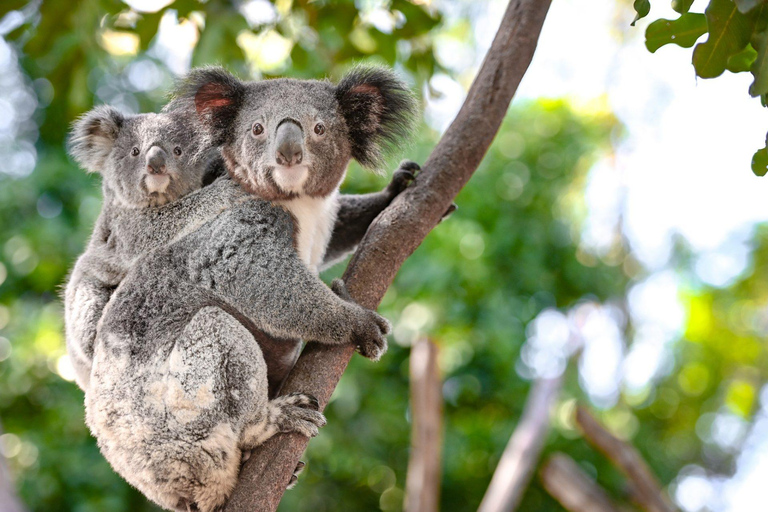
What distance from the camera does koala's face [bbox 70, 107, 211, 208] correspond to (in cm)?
319

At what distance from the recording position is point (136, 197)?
10.5 ft

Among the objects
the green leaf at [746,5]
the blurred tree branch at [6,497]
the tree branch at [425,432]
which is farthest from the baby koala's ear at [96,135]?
the tree branch at [425,432]

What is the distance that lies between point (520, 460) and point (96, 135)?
4.95 metres

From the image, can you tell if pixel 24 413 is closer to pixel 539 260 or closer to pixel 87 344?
pixel 87 344

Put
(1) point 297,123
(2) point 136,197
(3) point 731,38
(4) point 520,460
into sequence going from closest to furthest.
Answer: (3) point 731,38
(1) point 297,123
(2) point 136,197
(4) point 520,460

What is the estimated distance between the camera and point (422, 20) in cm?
423

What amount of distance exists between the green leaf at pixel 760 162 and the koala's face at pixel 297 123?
1.70 m

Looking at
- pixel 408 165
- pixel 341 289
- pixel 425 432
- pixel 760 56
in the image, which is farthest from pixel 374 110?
pixel 425 432

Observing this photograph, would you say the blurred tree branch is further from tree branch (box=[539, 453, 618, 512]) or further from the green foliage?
tree branch (box=[539, 453, 618, 512])

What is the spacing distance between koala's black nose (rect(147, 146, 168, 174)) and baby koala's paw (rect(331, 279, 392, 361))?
0.98 metres

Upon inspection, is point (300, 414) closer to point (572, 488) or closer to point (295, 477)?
point (295, 477)

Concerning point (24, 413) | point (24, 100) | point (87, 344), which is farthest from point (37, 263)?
point (87, 344)

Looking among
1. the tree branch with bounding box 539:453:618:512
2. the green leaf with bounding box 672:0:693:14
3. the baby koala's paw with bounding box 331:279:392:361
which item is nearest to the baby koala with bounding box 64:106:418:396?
the baby koala's paw with bounding box 331:279:392:361

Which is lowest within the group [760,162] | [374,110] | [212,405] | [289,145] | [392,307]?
[392,307]
